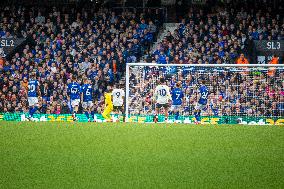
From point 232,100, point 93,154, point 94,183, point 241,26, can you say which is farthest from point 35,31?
point 94,183

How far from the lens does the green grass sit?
6270 mm

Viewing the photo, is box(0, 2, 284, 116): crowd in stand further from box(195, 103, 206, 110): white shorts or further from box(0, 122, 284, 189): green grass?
box(0, 122, 284, 189): green grass

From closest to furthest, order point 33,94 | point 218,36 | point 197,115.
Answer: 1. point 197,115
2. point 33,94
3. point 218,36

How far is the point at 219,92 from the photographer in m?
18.8

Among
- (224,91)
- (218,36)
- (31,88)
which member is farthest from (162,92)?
(218,36)

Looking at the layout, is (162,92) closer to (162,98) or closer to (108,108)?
(162,98)

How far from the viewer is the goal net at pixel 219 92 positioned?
18.4 meters

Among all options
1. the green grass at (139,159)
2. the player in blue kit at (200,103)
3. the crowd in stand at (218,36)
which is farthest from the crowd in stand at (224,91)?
the green grass at (139,159)

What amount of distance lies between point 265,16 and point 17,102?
11342 mm

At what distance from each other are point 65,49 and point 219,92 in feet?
29.1

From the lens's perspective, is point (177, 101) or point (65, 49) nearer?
point (177, 101)

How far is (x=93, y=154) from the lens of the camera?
8.38m

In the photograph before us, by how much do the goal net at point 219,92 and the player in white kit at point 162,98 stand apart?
0.13 m

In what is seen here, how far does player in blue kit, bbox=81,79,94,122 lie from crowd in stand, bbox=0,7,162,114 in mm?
453
